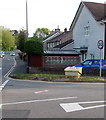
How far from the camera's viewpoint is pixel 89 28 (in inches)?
1032

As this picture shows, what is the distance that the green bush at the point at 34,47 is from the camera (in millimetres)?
21359

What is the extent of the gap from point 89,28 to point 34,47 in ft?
28.7

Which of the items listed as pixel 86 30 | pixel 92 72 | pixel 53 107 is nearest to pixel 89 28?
pixel 86 30

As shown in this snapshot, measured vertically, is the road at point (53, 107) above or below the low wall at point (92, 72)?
below

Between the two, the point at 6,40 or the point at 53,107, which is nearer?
the point at 53,107

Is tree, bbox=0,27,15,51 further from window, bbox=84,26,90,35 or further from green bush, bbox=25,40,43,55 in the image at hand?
green bush, bbox=25,40,43,55

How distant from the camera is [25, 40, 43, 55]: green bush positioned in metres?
21.4

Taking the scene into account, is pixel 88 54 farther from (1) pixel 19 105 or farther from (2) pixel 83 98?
(1) pixel 19 105

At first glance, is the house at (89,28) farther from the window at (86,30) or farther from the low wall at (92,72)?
the low wall at (92,72)

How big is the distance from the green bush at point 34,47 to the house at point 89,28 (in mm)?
7203

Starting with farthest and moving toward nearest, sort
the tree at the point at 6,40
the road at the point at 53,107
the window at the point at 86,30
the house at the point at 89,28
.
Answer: the tree at the point at 6,40
the window at the point at 86,30
the house at the point at 89,28
the road at the point at 53,107

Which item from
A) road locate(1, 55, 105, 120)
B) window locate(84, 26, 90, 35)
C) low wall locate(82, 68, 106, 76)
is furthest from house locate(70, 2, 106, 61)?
road locate(1, 55, 105, 120)

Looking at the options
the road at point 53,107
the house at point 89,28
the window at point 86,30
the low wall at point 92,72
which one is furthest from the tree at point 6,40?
the road at point 53,107

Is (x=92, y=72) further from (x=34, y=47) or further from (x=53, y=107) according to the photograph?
(x=53, y=107)
